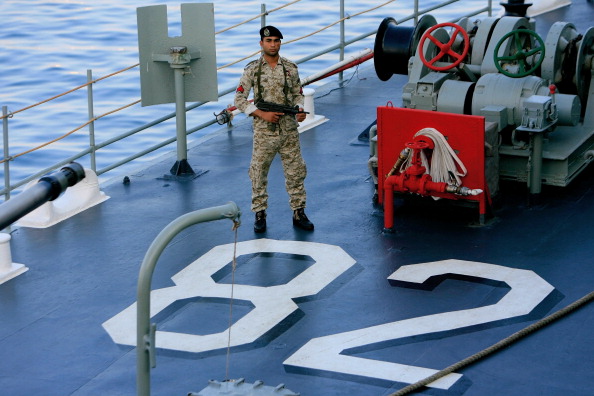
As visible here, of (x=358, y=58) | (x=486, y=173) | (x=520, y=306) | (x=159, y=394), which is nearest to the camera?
(x=159, y=394)

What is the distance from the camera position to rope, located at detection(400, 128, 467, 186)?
32.6ft

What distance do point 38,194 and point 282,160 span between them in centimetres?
577

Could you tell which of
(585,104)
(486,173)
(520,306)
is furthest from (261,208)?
(585,104)

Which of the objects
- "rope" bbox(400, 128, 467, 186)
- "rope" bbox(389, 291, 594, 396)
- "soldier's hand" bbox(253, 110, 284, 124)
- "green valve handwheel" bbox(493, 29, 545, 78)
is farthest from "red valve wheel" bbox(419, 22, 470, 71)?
"rope" bbox(389, 291, 594, 396)

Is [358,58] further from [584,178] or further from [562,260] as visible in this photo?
[562,260]

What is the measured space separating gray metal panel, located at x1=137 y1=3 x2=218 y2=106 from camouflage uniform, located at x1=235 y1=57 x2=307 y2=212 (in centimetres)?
180

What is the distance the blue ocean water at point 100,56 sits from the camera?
70.8 feet

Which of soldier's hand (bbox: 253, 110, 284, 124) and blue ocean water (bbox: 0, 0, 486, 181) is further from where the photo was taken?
A: blue ocean water (bbox: 0, 0, 486, 181)

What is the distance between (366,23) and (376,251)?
2181cm

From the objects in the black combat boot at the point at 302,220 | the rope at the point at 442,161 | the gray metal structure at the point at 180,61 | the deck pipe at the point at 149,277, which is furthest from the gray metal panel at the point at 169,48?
the deck pipe at the point at 149,277

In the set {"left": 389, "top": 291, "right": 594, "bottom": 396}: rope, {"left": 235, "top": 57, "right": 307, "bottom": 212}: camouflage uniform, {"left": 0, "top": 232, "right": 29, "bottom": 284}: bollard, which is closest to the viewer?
{"left": 389, "top": 291, "right": 594, "bottom": 396}: rope

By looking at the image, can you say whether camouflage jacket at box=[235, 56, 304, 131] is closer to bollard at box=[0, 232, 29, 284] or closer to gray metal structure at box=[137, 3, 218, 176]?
gray metal structure at box=[137, 3, 218, 176]

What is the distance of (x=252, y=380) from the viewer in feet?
24.8

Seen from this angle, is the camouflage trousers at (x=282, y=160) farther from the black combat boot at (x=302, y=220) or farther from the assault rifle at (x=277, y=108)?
the assault rifle at (x=277, y=108)
